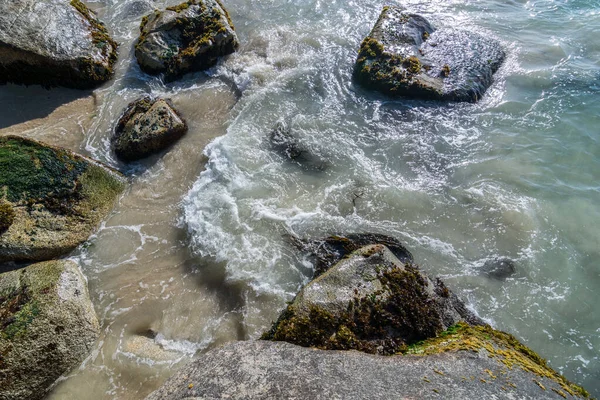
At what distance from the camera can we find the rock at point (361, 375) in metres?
4.28

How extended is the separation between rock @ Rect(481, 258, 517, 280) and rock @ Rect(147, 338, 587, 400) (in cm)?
250

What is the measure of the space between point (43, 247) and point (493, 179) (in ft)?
32.6

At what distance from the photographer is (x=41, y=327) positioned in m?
6.01

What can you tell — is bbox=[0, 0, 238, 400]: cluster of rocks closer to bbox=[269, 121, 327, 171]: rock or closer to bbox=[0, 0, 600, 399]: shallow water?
bbox=[0, 0, 600, 399]: shallow water

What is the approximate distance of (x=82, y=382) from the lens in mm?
6137

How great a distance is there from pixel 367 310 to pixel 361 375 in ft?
3.91

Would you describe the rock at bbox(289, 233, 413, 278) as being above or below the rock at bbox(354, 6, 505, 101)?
below

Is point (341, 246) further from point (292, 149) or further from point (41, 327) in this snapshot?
point (41, 327)

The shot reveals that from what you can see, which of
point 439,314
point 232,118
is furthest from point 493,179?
point 232,118

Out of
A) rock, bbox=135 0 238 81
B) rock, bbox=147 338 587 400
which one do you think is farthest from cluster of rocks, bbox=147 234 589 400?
rock, bbox=135 0 238 81

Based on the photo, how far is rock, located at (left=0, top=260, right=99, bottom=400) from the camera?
5.74 m

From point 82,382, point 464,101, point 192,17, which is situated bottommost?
point 82,382

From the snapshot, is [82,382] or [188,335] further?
[188,335]

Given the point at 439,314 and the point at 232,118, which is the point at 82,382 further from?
the point at 232,118
